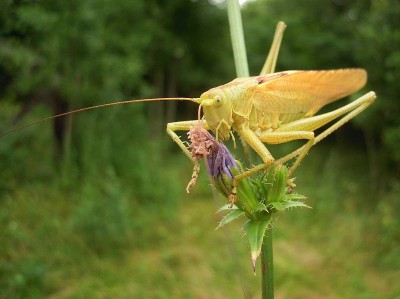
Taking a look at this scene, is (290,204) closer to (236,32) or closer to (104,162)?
(236,32)

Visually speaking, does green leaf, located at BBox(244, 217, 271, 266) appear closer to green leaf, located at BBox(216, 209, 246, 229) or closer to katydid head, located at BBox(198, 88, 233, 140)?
green leaf, located at BBox(216, 209, 246, 229)

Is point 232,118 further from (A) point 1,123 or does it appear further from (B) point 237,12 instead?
(A) point 1,123

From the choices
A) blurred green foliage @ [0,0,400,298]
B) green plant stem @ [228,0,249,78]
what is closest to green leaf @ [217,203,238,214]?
green plant stem @ [228,0,249,78]

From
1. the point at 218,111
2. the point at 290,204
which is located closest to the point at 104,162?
the point at 218,111

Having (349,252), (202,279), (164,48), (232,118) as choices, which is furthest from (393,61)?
(164,48)

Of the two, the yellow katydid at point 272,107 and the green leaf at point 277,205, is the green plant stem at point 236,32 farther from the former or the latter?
the green leaf at point 277,205
